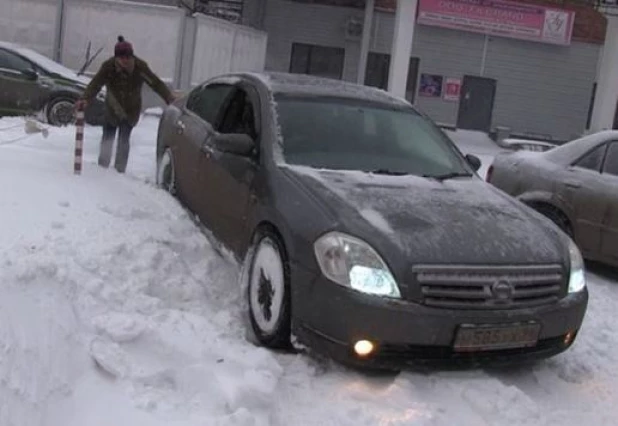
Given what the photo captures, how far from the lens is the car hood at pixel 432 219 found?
13.3 feet

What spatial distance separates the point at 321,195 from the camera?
A: 175 inches

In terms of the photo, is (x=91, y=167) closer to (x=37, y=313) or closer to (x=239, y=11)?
(x=37, y=313)

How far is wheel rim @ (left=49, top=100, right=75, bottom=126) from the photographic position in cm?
1318

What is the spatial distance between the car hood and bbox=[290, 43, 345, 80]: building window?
69.5ft

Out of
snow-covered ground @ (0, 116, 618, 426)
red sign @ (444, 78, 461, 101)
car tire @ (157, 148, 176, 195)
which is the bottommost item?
snow-covered ground @ (0, 116, 618, 426)

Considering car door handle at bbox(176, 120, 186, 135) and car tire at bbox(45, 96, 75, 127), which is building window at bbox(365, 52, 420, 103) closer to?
car tire at bbox(45, 96, 75, 127)

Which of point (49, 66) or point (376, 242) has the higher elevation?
point (49, 66)

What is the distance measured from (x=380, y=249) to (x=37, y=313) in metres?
1.64

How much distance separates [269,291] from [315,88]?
185cm

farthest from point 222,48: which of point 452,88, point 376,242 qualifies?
point 376,242

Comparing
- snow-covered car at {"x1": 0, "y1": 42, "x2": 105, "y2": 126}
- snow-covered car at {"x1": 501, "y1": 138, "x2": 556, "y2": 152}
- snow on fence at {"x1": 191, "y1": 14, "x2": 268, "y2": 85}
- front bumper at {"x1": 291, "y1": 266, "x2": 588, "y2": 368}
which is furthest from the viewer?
snow-covered car at {"x1": 501, "y1": 138, "x2": 556, "y2": 152}

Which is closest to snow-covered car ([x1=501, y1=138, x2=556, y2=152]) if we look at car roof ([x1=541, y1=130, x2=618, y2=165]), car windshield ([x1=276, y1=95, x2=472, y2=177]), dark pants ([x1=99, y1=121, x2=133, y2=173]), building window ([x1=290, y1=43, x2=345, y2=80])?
building window ([x1=290, y1=43, x2=345, y2=80])

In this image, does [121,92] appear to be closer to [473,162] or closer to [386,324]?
[473,162]

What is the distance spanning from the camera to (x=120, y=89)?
7.99 metres
